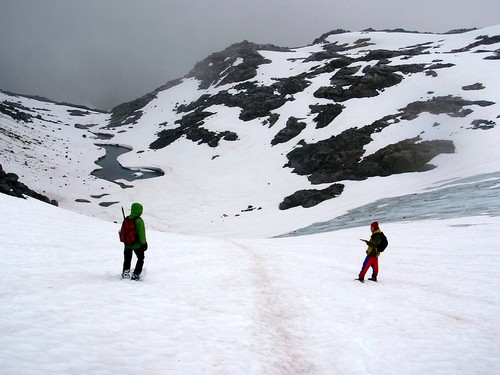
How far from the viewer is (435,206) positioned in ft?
91.0

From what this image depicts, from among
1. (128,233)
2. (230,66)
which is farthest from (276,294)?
(230,66)

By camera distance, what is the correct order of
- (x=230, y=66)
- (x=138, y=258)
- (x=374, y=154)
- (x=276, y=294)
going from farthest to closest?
(x=230, y=66) → (x=374, y=154) → (x=276, y=294) → (x=138, y=258)

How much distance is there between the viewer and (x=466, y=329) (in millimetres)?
8039

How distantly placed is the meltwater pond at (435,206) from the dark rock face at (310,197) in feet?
29.5

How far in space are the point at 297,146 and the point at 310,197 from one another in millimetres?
21256

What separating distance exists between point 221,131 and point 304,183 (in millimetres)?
38302

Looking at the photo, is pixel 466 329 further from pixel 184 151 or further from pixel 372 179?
pixel 184 151

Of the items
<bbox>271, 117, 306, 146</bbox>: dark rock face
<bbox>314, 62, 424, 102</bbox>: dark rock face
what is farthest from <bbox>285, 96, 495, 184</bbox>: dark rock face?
<bbox>314, 62, 424, 102</bbox>: dark rock face

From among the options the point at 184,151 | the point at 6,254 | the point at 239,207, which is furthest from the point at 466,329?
the point at 184,151

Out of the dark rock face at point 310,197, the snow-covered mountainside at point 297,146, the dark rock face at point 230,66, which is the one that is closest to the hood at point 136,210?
the snow-covered mountainside at point 297,146

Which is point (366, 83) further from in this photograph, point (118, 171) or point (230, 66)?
→ point (230, 66)

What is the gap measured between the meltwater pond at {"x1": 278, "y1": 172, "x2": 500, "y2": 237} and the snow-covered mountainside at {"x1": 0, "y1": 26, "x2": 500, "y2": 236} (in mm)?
1662

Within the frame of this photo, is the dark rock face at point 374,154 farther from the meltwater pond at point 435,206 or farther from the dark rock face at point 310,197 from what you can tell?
the meltwater pond at point 435,206

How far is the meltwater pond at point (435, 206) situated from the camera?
24203mm
